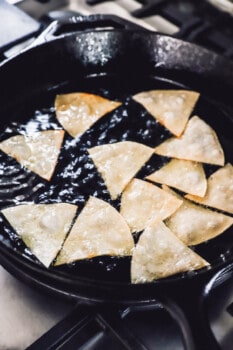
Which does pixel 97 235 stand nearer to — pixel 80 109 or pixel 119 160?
pixel 119 160

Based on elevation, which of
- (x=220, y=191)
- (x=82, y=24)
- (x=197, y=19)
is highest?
(x=82, y=24)

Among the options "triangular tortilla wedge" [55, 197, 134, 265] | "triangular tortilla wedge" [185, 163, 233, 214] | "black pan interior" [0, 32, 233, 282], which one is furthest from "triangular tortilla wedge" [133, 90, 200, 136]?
"triangular tortilla wedge" [55, 197, 134, 265]

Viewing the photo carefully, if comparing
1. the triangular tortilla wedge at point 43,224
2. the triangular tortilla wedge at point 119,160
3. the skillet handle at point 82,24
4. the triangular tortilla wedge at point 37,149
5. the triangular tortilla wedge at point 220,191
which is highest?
the skillet handle at point 82,24

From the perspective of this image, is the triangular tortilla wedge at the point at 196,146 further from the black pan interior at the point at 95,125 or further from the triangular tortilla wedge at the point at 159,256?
the triangular tortilla wedge at the point at 159,256

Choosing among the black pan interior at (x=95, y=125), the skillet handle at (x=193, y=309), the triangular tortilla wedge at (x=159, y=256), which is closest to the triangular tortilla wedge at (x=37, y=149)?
→ the black pan interior at (x=95, y=125)

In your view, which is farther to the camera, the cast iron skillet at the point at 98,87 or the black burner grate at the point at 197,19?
the black burner grate at the point at 197,19

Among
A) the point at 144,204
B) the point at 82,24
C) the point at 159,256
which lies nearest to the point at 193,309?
the point at 159,256
